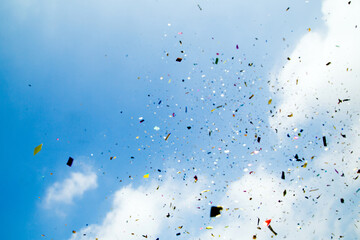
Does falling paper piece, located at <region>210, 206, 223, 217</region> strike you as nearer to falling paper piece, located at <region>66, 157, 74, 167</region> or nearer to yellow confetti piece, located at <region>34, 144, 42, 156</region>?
falling paper piece, located at <region>66, 157, 74, 167</region>

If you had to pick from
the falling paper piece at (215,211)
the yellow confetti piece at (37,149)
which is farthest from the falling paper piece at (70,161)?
the falling paper piece at (215,211)

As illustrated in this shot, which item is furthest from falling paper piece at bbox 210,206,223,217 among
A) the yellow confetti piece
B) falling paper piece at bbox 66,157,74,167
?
the yellow confetti piece

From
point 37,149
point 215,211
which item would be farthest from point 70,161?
point 215,211

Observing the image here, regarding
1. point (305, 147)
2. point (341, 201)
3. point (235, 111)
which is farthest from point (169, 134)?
point (341, 201)

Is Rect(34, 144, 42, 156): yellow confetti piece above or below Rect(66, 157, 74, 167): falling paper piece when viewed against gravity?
above

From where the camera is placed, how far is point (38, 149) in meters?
7.89

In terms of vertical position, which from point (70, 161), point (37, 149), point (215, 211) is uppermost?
point (37, 149)

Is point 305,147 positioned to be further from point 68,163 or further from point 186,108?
point 68,163

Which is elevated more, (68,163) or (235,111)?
(68,163)

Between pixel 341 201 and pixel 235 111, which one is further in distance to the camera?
pixel 341 201

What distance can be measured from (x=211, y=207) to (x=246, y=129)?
3.72 m

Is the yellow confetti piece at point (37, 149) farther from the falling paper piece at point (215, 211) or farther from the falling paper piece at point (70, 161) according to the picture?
the falling paper piece at point (215, 211)

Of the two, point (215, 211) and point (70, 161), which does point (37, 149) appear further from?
point (215, 211)

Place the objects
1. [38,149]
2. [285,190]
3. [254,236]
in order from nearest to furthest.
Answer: [38,149] → [285,190] → [254,236]
